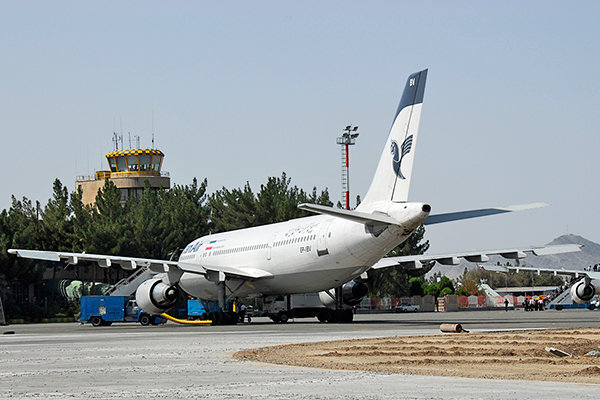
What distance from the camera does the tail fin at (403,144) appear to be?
108 feet

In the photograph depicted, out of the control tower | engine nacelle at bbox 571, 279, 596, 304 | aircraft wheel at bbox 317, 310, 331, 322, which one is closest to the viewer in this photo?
aircraft wheel at bbox 317, 310, 331, 322

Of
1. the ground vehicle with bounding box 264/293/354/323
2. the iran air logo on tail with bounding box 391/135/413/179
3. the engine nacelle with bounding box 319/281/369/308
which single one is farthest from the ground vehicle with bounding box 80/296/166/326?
the iran air logo on tail with bounding box 391/135/413/179

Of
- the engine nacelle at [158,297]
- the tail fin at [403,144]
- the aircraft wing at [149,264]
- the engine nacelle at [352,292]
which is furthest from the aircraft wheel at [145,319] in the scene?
the tail fin at [403,144]

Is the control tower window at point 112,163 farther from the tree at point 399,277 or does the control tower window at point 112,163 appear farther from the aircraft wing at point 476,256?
the aircraft wing at point 476,256

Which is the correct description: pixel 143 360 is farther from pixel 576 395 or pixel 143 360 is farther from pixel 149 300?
pixel 149 300

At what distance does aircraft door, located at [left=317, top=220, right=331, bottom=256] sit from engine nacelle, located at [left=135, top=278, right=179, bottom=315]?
10437 mm

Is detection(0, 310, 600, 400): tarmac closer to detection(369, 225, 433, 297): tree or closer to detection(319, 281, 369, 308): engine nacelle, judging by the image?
detection(319, 281, 369, 308): engine nacelle

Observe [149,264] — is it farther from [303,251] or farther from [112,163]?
[112,163]

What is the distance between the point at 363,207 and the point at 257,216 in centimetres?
5638

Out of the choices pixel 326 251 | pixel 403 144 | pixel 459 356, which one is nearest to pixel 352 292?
pixel 326 251

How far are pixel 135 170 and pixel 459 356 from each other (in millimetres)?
82943

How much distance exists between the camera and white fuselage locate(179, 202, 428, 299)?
3347cm

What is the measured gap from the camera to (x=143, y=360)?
17.2 m

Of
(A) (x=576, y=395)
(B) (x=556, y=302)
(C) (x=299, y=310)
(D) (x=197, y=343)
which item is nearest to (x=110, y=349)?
(D) (x=197, y=343)
